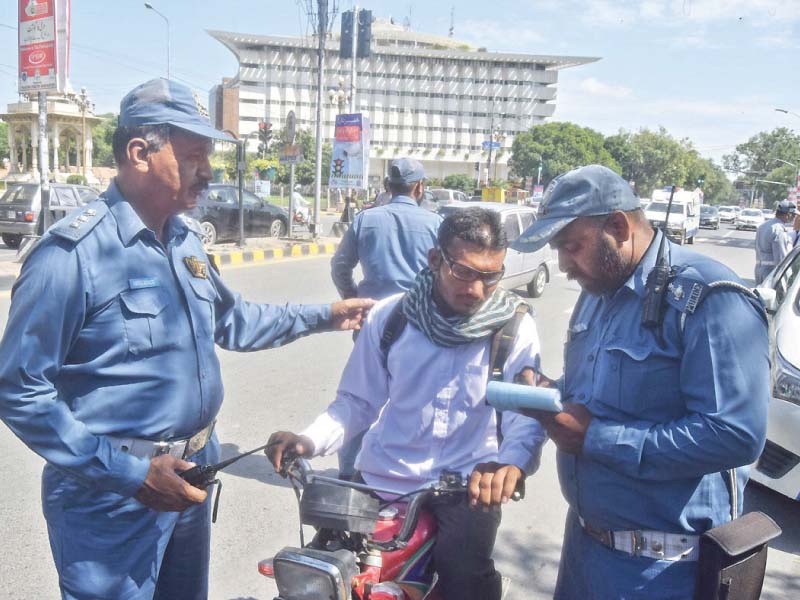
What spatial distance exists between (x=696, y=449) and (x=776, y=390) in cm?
285

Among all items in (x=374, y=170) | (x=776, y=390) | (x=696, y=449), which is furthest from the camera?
(x=374, y=170)

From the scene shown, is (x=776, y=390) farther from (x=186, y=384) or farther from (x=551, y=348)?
(x=551, y=348)

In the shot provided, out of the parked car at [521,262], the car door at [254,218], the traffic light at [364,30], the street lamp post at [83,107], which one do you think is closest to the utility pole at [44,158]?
the car door at [254,218]

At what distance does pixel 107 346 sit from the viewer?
1.88 m

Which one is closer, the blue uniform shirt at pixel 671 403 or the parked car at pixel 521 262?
the blue uniform shirt at pixel 671 403

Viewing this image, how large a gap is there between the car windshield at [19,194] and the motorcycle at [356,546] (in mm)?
15860

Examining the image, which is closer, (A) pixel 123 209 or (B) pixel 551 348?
(A) pixel 123 209

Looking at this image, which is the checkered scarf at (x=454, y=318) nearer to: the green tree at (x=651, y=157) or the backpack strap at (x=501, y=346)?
the backpack strap at (x=501, y=346)

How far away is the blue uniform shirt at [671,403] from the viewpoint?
160cm

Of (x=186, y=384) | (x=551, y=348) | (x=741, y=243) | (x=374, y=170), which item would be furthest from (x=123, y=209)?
(x=374, y=170)

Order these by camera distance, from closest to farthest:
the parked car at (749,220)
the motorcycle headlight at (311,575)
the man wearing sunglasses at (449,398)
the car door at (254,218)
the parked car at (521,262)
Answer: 1. the motorcycle headlight at (311,575)
2. the man wearing sunglasses at (449,398)
3. the parked car at (521,262)
4. the car door at (254,218)
5. the parked car at (749,220)

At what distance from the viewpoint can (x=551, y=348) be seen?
866 cm

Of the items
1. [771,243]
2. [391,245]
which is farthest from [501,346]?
[771,243]

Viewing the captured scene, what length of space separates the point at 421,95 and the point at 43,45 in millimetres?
99128
